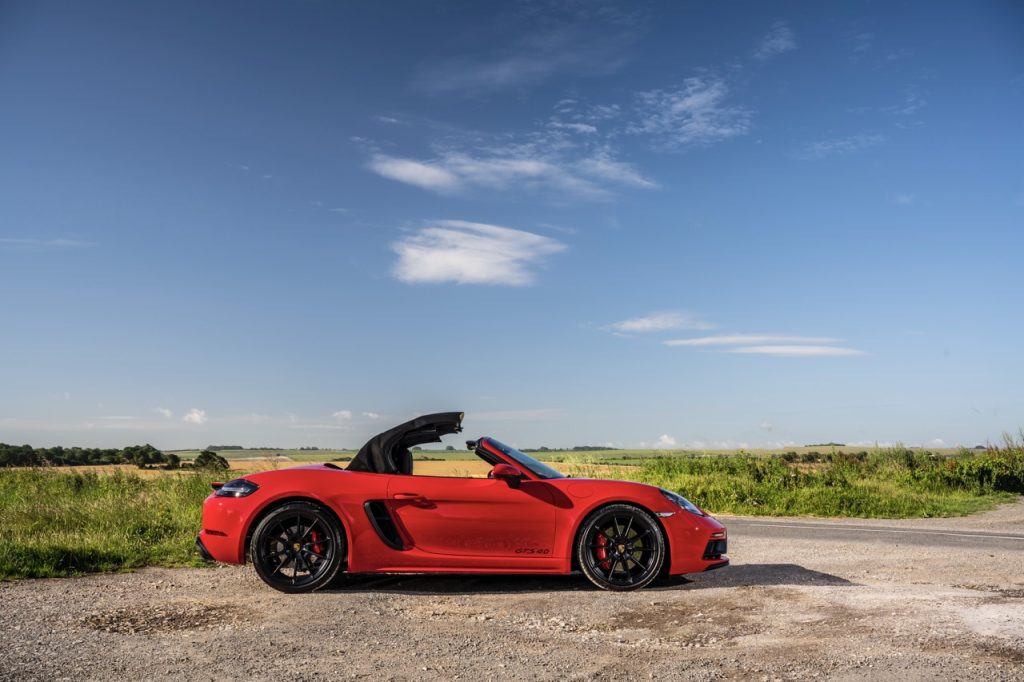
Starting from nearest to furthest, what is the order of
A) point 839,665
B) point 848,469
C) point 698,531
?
1. point 839,665
2. point 698,531
3. point 848,469

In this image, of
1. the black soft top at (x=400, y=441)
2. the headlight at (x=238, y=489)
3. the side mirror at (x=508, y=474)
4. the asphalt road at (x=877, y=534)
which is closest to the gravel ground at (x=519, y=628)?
the headlight at (x=238, y=489)

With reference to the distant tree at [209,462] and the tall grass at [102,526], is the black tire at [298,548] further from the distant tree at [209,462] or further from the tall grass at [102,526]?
the distant tree at [209,462]

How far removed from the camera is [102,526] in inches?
440

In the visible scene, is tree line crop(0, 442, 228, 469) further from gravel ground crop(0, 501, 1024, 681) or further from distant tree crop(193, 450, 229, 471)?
gravel ground crop(0, 501, 1024, 681)

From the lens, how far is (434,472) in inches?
295

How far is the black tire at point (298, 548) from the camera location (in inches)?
280

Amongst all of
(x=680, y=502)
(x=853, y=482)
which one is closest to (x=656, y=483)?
(x=853, y=482)

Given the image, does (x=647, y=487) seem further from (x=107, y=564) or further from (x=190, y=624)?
(x=107, y=564)

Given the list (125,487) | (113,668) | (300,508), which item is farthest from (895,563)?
(125,487)

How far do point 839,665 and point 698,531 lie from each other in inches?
98.3

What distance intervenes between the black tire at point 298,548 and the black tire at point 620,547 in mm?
2077

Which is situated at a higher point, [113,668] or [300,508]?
[300,508]

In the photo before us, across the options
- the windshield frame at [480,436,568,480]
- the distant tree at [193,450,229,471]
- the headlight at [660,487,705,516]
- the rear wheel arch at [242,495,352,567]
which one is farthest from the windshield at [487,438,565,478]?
the distant tree at [193,450,229,471]

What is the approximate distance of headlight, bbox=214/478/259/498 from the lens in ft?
23.9
